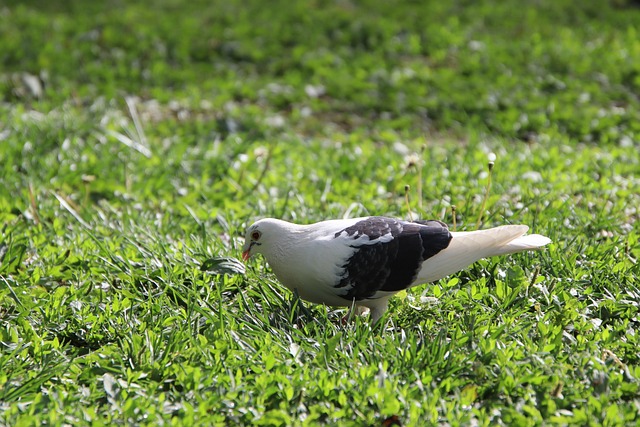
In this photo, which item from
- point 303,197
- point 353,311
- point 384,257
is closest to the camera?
point 384,257

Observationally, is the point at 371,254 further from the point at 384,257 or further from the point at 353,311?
the point at 353,311

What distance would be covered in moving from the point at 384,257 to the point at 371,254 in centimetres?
5

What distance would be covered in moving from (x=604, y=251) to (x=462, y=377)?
139 cm

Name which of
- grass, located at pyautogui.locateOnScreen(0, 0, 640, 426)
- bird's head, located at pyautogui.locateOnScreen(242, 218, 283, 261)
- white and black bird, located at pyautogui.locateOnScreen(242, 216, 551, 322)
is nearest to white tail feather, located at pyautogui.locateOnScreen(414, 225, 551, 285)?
white and black bird, located at pyautogui.locateOnScreen(242, 216, 551, 322)

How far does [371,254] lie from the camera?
3.45 m

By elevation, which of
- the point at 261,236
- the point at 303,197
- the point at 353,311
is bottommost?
the point at 303,197

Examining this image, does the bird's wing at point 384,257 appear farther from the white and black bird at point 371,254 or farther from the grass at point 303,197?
the grass at point 303,197

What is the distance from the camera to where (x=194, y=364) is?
10.7 ft

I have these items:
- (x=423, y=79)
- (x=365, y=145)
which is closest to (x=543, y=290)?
(x=365, y=145)

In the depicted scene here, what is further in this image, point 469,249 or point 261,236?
point 261,236

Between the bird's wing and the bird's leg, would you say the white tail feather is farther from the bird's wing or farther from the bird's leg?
the bird's leg

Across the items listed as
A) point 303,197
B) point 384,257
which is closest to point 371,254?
point 384,257

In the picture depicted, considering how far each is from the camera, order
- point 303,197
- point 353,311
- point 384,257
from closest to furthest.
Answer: point 384,257 < point 353,311 < point 303,197

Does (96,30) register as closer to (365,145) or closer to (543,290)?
(365,145)
